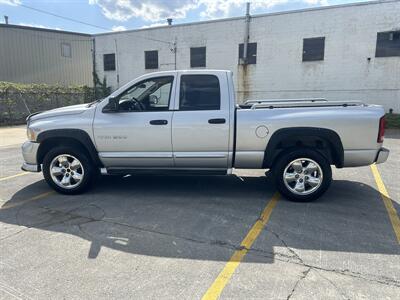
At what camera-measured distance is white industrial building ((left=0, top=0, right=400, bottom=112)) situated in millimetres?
16578

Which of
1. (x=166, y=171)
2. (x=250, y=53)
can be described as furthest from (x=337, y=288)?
(x=250, y=53)

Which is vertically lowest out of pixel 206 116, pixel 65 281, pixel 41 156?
pixel 65 281

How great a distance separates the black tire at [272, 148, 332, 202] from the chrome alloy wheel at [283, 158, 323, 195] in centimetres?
2

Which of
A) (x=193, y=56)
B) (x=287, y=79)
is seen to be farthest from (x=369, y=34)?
(x=193, y=56)

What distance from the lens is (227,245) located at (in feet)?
11.8

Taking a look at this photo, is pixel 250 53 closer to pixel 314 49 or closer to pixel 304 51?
pixel 304 51

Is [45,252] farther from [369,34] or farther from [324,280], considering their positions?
[369,34]

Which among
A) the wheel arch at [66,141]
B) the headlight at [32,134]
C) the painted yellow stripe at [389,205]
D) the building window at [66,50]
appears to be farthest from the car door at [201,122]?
the building window at [66,50]

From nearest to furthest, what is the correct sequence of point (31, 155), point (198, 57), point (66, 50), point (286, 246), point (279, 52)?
point (286, 246), point (31, 155), point (279, 52), point (198, 57), point (66, 50)

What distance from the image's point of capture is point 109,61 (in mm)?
23828

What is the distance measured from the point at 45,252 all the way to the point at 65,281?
2.28 ft

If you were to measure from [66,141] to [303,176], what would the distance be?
380 cm

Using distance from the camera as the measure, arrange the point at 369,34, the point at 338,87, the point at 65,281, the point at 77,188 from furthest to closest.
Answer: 1. the point at 338,87
2. the point at 369,34
3. the point at 77,188
4. the point at 65,281

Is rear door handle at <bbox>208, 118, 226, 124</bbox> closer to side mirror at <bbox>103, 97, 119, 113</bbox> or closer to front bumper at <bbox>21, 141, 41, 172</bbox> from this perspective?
side mirror at <bbox>103, 97, 119, 113</bbox>
